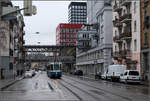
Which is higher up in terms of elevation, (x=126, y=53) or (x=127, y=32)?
(x=127, y=32)

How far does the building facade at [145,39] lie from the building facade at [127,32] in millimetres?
1601

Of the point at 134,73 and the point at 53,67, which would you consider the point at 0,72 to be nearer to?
the point at 53,67

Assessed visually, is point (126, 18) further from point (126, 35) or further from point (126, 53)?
point (126, 53)

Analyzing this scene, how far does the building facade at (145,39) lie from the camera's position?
45.2 metres

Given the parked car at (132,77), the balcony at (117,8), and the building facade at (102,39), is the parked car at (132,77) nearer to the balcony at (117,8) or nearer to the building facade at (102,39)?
the balcony at (117,8)

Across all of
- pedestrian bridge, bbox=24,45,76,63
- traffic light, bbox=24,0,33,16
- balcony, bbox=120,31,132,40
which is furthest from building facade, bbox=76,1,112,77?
traffic light, bbox=24,0,33,16

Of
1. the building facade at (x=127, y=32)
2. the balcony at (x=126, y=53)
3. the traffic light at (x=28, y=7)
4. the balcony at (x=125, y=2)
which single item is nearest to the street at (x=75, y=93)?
the traffic light at (x=28, y=7)

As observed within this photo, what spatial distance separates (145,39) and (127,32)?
7931 mm

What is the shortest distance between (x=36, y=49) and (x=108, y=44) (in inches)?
2423

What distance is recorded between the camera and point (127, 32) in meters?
54.5

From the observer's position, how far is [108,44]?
235 feet

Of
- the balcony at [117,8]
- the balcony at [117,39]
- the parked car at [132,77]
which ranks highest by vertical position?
the balcony at [117,8]

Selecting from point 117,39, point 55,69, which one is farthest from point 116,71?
point 117,39

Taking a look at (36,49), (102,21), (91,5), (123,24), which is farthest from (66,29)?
(123,24)
